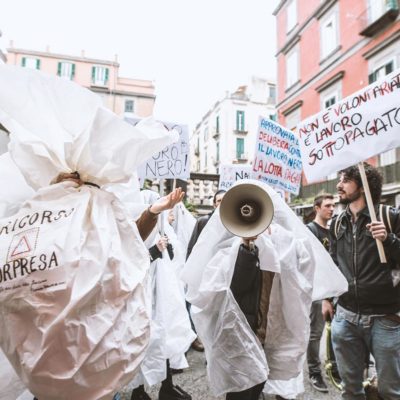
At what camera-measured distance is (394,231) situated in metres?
2.52

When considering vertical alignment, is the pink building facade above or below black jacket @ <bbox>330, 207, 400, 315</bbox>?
above

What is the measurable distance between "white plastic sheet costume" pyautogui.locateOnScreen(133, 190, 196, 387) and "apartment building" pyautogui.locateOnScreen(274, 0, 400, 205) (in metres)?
10.4

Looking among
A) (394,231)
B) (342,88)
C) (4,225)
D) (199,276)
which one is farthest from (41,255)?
(342,88)

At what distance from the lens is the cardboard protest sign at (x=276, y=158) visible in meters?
3.82

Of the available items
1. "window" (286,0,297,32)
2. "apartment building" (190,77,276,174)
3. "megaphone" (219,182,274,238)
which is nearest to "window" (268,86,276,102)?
"apartment building" (190,77,276,174)

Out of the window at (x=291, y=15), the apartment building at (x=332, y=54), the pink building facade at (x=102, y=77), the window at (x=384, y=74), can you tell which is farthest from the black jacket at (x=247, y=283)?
the pink building facade at (x=102, y=77)

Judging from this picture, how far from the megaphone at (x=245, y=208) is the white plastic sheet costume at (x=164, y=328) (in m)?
0.92

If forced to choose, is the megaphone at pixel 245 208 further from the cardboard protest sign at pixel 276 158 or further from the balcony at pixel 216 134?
the balcony at pixel 216 134

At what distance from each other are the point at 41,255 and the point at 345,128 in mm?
2308

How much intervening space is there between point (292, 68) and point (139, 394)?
57.4 feet

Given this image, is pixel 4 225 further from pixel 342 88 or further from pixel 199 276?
pixel 342 88

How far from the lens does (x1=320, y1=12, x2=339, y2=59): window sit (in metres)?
14.5

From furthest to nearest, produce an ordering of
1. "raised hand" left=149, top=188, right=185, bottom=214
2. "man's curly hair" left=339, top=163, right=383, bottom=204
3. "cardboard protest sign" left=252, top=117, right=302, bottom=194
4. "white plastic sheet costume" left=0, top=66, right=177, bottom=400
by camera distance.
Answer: "cardboard protest sign" left=252, top=117, right=302, bottom=194, "man's curly hair" left=339, top=163, right=383, bottom=204, "raised hand" left=149, top=188, right=185, bottom=214, "white plastic sheet costume" left=0, top=66, right=177, bottom=400

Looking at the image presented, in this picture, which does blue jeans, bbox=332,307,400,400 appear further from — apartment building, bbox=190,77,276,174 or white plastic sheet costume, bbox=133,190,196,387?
apartment building, bbox=190,77,276,174
